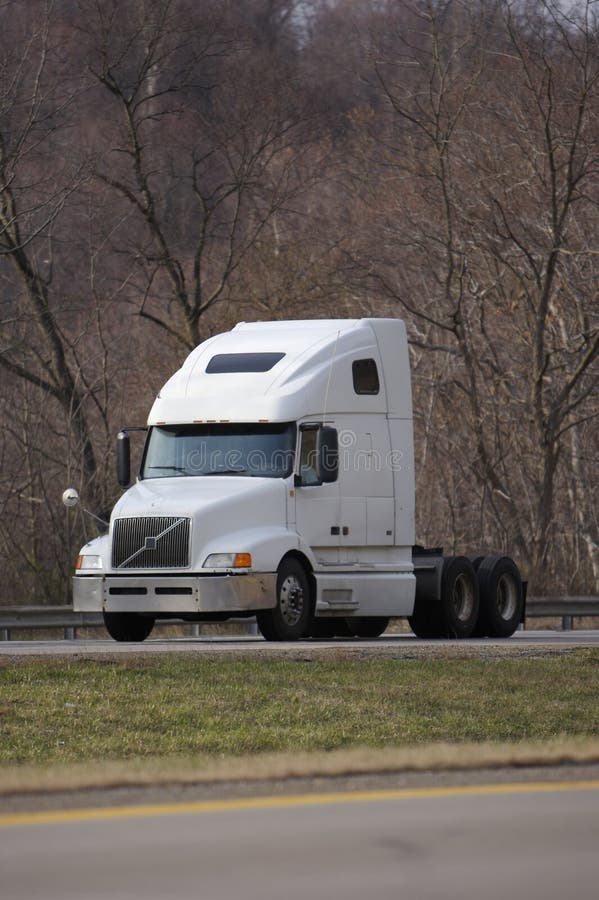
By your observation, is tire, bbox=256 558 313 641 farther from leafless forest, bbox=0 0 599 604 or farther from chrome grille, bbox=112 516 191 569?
leafless forest, bbox=0 0 599 604

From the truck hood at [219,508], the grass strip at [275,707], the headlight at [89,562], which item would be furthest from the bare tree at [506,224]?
the grass strip at [275,707]

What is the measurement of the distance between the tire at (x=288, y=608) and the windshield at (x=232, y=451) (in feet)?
3.64

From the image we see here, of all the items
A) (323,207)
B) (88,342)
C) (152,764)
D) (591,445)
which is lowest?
(152,764)

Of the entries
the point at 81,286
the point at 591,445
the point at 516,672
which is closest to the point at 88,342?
the point at 81,286

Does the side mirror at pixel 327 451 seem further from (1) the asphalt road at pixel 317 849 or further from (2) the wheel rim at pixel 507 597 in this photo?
(1) the asphalt road at pixel 317 849

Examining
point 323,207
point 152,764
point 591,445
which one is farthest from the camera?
point 323,207

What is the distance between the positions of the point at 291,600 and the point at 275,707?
602cm

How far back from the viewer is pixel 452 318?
3288 cm

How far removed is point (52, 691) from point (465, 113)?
23.2 metres

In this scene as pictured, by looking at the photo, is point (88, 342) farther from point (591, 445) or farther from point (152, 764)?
point (152, 764)

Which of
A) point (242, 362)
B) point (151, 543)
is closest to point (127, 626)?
point (151, 543)

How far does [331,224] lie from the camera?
37781mm

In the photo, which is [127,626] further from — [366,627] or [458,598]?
[458,598]

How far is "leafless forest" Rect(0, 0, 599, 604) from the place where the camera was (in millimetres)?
31969
